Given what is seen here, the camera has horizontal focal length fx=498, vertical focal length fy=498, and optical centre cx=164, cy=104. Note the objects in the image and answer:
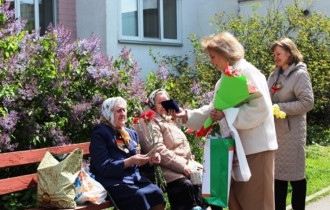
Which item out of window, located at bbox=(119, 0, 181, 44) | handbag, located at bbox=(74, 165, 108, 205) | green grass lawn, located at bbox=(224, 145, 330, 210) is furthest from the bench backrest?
window, located at bbox=(119, 0, 181, 44)

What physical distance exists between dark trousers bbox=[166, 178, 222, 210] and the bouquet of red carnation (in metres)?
0.11

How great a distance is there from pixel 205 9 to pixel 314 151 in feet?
17.1

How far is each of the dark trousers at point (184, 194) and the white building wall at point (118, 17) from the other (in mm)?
5776

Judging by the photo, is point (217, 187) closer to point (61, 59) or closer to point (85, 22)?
point (61, 59)

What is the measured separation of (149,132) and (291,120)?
1454 millimetres

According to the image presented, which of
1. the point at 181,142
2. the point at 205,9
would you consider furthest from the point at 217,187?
the point at 205,9

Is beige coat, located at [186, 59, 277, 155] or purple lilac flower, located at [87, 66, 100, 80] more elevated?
purple lilac flower, located at [87, 66, 100, 80]

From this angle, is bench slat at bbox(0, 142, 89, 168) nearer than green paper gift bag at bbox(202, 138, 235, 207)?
No

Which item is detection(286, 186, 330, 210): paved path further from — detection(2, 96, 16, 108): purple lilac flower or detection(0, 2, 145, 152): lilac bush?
detection(2, 96, 16, 108): purple lilac flower

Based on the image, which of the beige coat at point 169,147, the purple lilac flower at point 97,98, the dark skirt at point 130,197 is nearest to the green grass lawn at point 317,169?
the beige coat at point 169,147

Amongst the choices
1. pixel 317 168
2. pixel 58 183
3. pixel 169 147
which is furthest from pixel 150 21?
pixel 58 183

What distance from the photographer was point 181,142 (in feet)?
17.1

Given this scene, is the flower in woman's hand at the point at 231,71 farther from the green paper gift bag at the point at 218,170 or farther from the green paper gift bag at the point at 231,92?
the green paper gift bag at the point at 218,170

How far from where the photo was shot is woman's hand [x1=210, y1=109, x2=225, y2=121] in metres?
3.89
